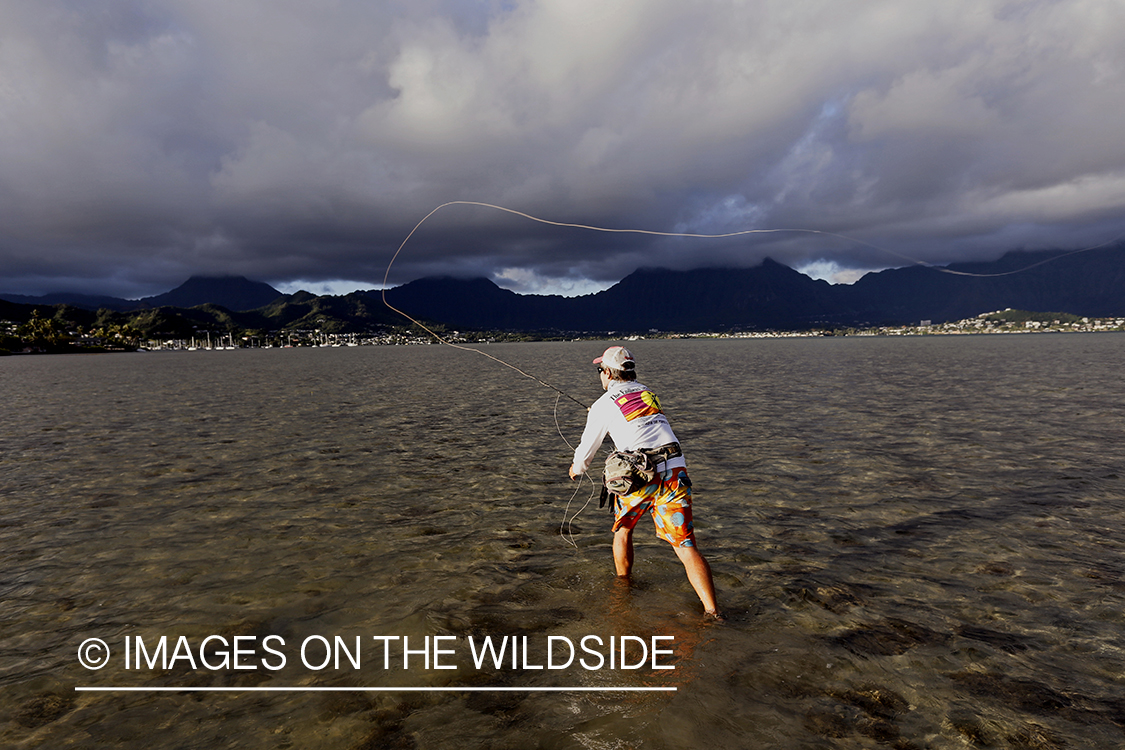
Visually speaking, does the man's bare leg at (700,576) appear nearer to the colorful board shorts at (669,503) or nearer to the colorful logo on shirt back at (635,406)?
the colorful board shorts at (669,503)

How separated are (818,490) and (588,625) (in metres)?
8.52

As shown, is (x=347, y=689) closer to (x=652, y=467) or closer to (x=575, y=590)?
(x=575, y=590)

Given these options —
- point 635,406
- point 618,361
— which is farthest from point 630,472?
point 618,361

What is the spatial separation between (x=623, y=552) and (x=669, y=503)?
1.53 metres

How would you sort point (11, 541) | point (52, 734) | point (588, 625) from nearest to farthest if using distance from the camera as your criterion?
point (52, 734)
point (588, 625)
point (11, 541)

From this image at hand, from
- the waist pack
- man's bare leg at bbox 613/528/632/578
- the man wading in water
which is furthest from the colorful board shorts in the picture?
man's bare leg at bbox 613/528/632/578

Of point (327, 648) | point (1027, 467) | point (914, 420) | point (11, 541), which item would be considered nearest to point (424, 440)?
point (11, 541)

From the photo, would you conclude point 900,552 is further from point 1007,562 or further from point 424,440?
point 424,440

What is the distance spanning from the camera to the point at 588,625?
7055 millimetres

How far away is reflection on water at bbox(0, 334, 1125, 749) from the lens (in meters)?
5.27

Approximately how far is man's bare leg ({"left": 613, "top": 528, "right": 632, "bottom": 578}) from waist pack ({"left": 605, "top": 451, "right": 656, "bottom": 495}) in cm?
113

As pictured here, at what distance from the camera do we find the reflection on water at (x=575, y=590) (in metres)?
5.27

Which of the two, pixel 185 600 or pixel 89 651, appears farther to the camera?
pixel 185 600

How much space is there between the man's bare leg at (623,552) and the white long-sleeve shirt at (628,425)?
56.8 inches
